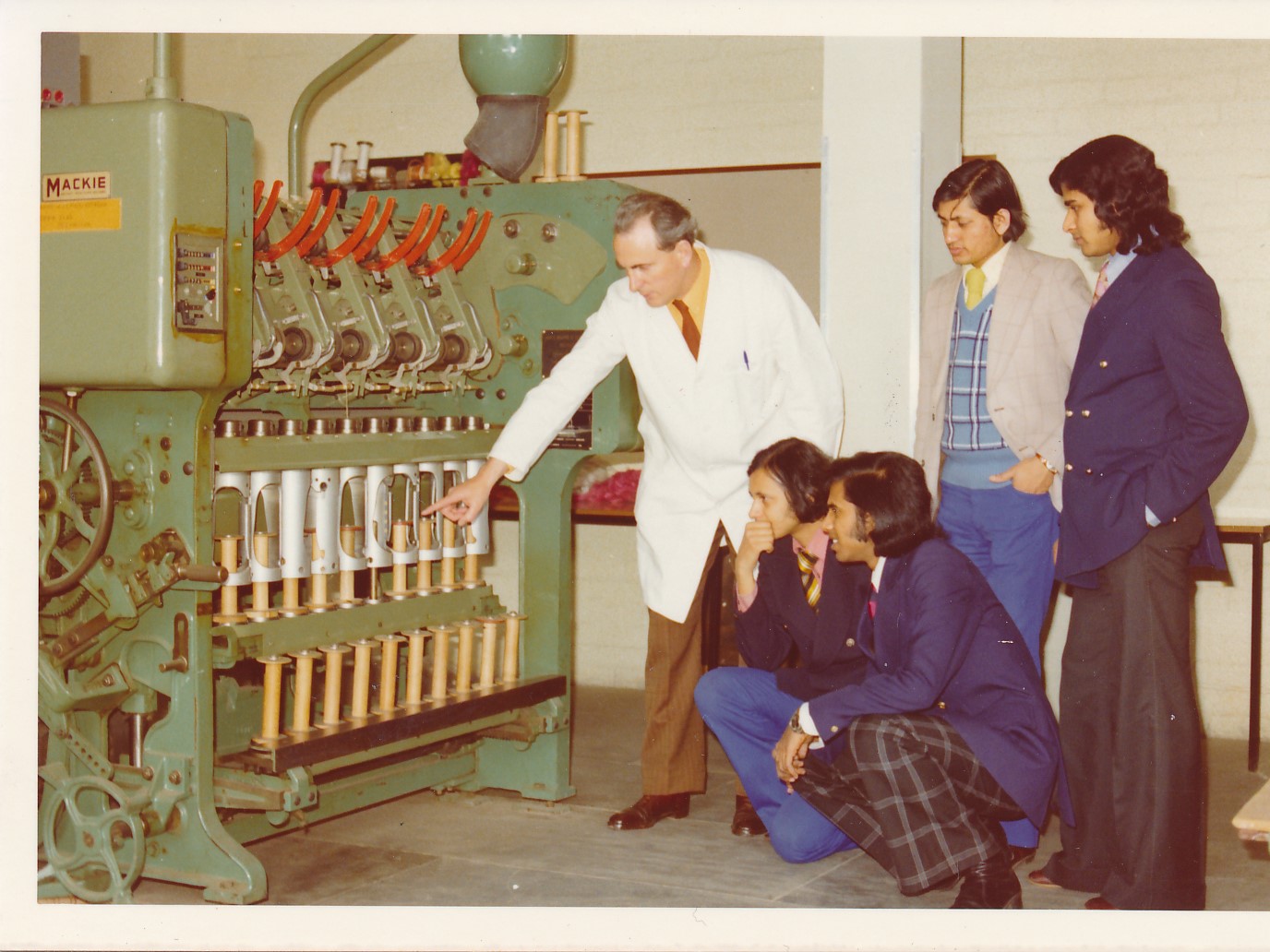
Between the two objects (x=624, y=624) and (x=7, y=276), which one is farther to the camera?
(x=624, y=624)

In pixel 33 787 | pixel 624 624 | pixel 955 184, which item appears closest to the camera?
pixel 33 787

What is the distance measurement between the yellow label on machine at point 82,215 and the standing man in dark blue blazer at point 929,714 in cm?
164

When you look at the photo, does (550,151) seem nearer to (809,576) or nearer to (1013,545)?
(809,576)

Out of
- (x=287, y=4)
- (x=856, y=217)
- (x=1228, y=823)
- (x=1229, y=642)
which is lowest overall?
(x=1228, y=823)

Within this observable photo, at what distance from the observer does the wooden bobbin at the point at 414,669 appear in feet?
12.4

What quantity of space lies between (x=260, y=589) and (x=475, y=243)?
122 cm

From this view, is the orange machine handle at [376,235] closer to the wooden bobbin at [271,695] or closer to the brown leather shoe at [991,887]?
the wooden bobbin at [271,695]

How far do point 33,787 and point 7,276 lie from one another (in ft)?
3.34

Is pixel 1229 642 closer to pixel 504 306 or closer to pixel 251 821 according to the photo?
pixel 504 306

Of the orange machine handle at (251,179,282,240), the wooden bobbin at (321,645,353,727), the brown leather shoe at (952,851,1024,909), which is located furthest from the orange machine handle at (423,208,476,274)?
the brown leather shoe at (952,851,1024,909)

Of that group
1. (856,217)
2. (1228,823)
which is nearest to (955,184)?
(856,217)

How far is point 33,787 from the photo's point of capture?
2.94 metres

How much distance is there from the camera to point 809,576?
12.0 ft

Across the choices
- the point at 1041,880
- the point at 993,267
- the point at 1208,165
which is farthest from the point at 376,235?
the point at 1208,165
